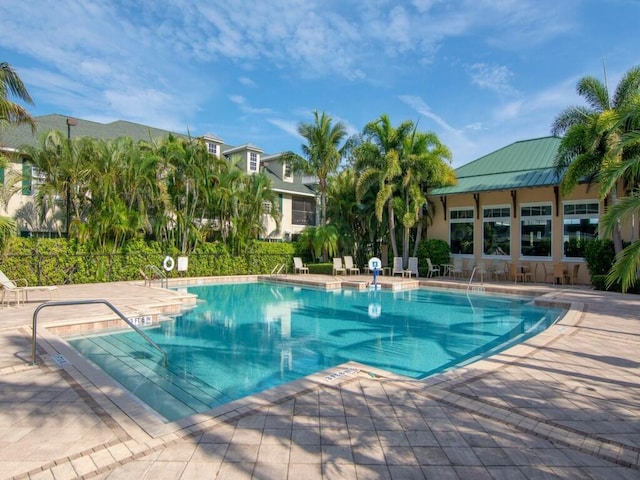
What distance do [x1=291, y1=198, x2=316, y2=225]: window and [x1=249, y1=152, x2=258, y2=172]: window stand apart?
10.7ft

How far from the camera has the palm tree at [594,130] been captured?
12977mm

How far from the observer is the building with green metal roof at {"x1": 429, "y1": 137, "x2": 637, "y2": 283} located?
1623 cm

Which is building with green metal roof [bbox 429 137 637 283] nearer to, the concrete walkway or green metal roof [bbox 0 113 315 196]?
green metal roof [bbox 0 113 315 196]

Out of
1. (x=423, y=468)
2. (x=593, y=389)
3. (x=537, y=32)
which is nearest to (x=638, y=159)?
(x=593, y=389)

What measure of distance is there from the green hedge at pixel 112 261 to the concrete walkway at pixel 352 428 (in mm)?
10120

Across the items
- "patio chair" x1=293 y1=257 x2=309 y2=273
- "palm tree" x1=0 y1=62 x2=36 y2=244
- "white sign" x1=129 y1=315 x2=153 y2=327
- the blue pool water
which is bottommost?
the blue pool water

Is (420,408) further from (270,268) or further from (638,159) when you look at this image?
(270,268)

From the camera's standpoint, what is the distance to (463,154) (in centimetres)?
2575

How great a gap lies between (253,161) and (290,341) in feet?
64.0

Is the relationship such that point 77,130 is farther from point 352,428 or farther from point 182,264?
point 352,428

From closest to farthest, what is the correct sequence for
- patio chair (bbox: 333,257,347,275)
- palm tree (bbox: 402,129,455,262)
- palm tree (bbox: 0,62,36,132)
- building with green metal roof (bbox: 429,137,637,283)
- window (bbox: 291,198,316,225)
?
1. palm tree (bbox: 0,62,36,132)
2. building with green metal roof (bbox: 429,137,637,283)
3. palm tree (bbox: 402,129,455,262)
4. patio chair (bbox: 333,257,347,275)
5. window (bbox: 291,198,316,225)

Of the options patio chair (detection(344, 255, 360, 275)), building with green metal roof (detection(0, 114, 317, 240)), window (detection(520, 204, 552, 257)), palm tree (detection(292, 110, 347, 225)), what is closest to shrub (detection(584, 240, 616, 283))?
window (detection(520, 204, 552, 257))

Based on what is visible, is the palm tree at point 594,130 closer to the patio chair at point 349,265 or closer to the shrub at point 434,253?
the shrub at point 434,253

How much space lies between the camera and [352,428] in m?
3.60
